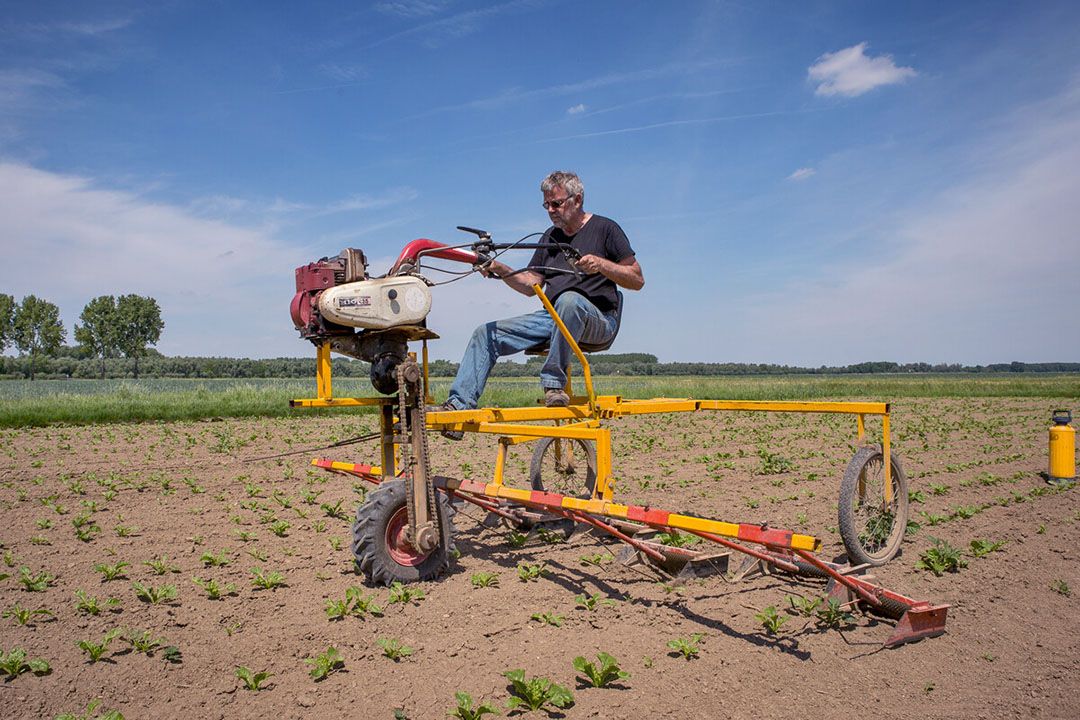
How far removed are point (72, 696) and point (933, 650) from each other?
4583 mm

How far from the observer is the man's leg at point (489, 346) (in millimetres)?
5500

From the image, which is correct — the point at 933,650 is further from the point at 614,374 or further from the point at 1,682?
the point at 614,374

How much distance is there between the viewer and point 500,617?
4609mm

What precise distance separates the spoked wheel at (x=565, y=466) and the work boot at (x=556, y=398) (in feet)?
5.78

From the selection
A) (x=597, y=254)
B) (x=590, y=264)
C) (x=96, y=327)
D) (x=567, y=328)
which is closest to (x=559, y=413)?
(x=567, y=328)

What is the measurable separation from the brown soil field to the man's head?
282 centimetres

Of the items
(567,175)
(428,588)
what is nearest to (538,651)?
(428,588)

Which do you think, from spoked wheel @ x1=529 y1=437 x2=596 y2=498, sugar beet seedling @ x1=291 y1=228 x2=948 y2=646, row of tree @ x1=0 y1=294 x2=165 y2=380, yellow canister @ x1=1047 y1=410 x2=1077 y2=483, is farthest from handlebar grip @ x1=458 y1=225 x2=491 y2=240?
row of tree @ x1=0 y1=294 x2=165 y2=380

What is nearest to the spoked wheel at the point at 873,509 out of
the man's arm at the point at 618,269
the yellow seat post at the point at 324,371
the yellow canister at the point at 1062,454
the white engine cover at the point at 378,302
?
the man's arm at the point at 618,269

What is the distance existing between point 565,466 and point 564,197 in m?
3.06

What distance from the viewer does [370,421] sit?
2202cm

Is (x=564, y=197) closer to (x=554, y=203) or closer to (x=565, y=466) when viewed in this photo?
(x=554, y=203)

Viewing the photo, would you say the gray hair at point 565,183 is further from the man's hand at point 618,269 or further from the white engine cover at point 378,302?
the white engine cover at point 378,302

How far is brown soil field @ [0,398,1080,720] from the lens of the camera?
3559mm
